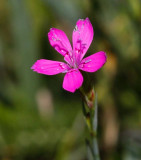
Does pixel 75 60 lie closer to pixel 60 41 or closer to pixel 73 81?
pixel 60 41

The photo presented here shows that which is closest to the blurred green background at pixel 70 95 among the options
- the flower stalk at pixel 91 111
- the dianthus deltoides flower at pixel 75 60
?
the flower stalk at pixel 91 111

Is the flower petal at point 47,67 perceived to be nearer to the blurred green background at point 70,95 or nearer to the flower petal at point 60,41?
the flower petal at point 60,41

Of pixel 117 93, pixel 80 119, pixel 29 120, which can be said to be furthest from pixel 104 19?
pixel 29 120

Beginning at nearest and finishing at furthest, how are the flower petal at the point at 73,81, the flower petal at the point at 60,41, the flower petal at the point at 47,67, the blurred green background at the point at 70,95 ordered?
the flower petal at the point at 73,81 < the flower petal at the point at 47,67 < the flower petal at the point at 60,41 < the blurred green background at the point at 70,95

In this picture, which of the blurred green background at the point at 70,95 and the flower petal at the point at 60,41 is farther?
the blurred green background at the point at 70,95

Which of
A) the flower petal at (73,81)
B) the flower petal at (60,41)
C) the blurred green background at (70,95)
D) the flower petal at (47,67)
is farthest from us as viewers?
the blurred green background at (70,95)

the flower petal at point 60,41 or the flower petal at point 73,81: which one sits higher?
the flower petal at point 60,41

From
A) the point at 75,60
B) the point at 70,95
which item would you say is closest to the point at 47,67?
the point at 75,60
